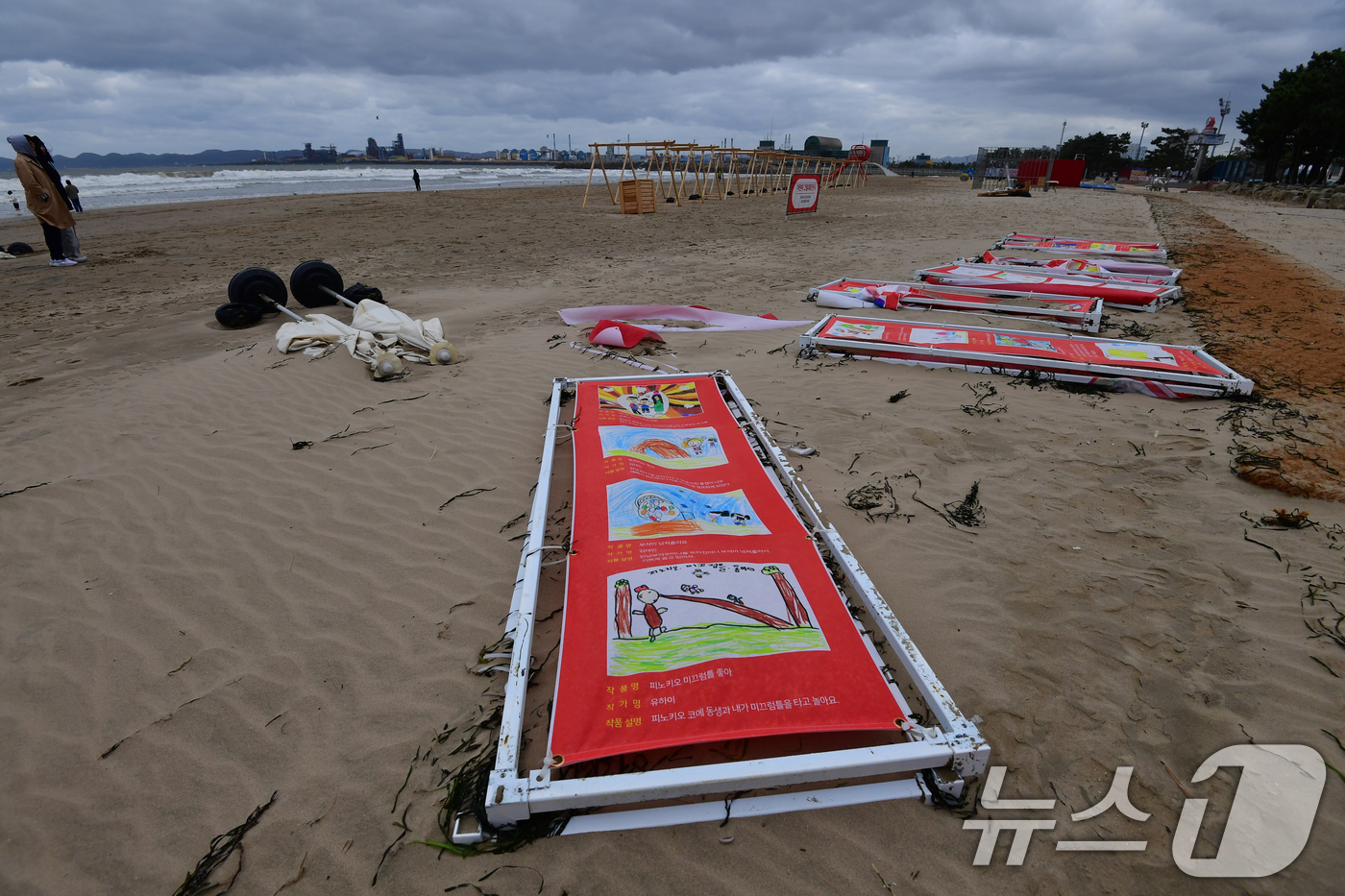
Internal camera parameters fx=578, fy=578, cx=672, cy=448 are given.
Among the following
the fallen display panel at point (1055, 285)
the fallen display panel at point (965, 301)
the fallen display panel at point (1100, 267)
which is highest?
the fallen display panel at point (1100, 267)

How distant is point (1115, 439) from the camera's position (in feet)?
11.8

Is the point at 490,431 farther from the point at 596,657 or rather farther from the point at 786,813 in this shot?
the point at 786,813

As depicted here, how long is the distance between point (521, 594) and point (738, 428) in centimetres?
181

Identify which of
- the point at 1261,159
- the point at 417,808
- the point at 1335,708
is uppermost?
the point at 1261,159

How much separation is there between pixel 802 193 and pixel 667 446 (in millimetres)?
16562

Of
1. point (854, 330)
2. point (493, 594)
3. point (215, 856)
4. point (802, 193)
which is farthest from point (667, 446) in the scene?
point (802, 193)

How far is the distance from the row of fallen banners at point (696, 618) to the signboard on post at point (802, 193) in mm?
16262

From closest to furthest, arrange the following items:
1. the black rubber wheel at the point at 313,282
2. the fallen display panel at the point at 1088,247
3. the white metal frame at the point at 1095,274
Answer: the black rubber wheel at the point at 313,282, the white metal frame at the point at 1095,274, the fallen display panel at the point at 1088,247

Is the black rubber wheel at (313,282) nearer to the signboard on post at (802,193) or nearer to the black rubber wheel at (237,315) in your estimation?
the black rubber wheel at (237,315)

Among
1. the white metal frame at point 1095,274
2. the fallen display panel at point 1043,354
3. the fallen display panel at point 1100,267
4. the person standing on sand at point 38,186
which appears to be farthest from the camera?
the person standing on sand at point 38,186

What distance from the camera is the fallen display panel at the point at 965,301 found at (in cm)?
602

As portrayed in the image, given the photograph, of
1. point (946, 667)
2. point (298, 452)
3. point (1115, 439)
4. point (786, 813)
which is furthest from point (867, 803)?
point (298, 452)

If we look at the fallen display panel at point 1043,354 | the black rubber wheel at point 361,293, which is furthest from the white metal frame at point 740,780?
the black rubber wheel at point 361,293

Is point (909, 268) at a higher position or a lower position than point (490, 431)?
higher
